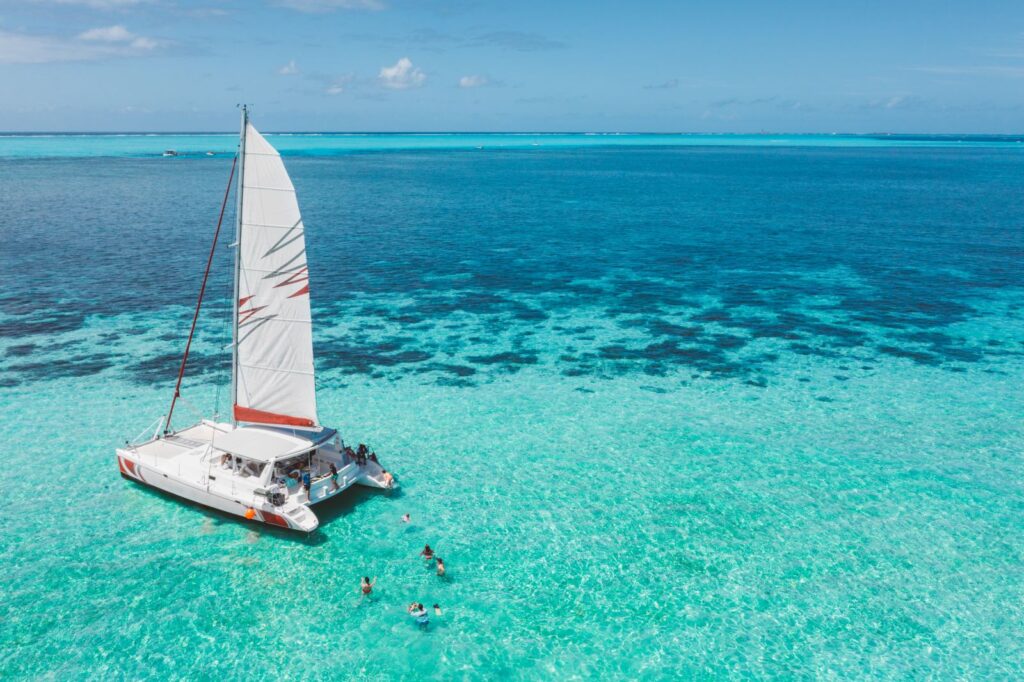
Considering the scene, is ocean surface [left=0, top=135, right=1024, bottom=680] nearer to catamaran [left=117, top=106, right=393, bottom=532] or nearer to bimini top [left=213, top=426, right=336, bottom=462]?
catamaran [left=117, top=106, right=393, bottom=532]

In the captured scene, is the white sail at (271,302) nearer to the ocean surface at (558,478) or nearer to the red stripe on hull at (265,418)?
the red stripe on hull at (265,418)

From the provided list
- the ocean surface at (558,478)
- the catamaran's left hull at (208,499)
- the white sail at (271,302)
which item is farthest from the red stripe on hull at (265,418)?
the ocean surface at (558,478)

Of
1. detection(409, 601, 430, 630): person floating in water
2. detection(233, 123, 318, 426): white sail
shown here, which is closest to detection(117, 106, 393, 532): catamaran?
detection(233, 123, 318, 426): white sail

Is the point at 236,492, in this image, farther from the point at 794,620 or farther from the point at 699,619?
the point at 794,620

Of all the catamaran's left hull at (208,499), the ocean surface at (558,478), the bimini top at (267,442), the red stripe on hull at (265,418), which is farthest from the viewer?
the red stripe on hull at (265,418)

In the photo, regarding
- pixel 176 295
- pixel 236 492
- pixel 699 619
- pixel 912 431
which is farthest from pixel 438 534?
pixel 176 295

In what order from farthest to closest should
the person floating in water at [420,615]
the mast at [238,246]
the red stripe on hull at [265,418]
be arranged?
the red stripe on hull at [265,418] < the mast at [238,246] < the person floating in water at [420,615]
